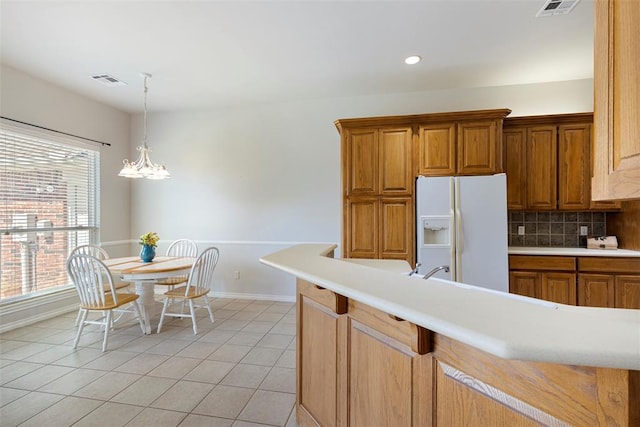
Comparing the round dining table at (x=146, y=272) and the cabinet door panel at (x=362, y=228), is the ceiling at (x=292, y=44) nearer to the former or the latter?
the cabinet door panel at (x=362, y=228)

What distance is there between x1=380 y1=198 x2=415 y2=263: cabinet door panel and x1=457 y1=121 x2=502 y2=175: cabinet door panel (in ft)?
2.33

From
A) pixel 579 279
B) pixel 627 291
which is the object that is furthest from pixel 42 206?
pixel 627 291

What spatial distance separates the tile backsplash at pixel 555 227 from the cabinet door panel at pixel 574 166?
1.07 feet

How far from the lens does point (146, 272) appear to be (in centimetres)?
302

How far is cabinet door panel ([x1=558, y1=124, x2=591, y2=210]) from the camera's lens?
3285mm

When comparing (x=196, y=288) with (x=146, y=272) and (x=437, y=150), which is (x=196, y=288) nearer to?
(x=146, y=272)

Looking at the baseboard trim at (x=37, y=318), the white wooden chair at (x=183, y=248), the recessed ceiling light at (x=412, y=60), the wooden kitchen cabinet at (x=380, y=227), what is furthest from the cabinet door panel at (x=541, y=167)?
the baseboard trim at (x=37, y=318)

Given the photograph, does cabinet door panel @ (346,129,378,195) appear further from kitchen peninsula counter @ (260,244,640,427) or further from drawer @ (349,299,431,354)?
drawer @ (349,299,431,354)

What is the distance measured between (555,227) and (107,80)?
5657mm

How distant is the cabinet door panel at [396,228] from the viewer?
3.31 m

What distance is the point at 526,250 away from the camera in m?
3.22

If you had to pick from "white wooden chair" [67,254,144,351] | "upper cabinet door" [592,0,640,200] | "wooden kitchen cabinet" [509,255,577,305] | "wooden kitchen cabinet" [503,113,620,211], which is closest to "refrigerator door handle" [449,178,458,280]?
"wooden kitchen cabinet" [509,255,577,305]

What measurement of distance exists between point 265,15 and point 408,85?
82.1 inches

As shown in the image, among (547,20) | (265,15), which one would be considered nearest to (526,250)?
(547,20)
